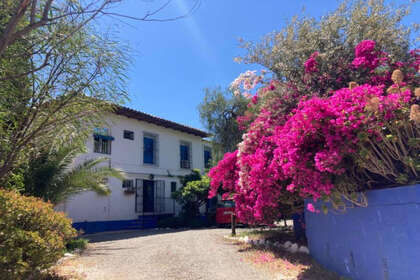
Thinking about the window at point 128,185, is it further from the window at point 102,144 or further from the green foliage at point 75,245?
the green foliage at point 75,245

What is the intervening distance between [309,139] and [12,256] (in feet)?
13.1

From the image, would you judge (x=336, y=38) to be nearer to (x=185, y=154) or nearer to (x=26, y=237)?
(x=26, y=237)

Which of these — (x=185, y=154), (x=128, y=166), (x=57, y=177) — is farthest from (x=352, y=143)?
(x=185, y=154)

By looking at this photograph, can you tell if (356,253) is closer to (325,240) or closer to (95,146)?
(325,240)

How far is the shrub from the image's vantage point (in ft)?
11.6

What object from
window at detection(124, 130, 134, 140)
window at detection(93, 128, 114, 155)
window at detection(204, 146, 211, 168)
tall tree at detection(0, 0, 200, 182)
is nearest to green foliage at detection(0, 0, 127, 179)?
tall tree at detection(0, 0, 200, 182)

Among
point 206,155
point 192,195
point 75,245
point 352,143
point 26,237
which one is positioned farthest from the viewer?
point 206,155

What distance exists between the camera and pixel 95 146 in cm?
1496

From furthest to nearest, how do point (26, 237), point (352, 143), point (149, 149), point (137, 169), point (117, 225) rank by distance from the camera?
point (149, 149) < point (137, 169) < point (117, 225) < point (352, 143) < point (26, 237)

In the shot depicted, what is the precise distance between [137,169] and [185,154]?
4685mm

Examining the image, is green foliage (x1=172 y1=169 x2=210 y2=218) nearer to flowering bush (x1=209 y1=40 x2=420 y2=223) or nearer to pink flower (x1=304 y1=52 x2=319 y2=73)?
flowering bush (x1=209 y1=40 x2=420 y2=223)

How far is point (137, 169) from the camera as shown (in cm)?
1672

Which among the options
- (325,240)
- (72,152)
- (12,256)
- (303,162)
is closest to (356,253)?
(325,240)

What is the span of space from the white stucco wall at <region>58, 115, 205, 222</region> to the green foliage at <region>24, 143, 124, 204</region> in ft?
7.77
